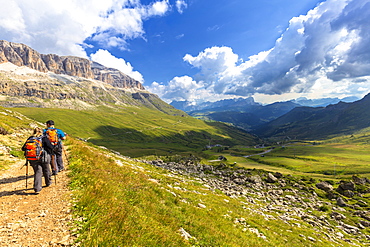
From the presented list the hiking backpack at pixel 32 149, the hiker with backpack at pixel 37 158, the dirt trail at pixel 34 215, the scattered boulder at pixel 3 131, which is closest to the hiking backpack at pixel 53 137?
the hiker with backpack at pixel 37 158

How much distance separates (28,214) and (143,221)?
5551 mm

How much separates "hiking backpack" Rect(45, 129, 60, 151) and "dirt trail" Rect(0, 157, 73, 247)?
3282 millimetres

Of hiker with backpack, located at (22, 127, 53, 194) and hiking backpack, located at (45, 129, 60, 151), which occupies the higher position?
hiking backpack, located at (45, 129, 60, 151)

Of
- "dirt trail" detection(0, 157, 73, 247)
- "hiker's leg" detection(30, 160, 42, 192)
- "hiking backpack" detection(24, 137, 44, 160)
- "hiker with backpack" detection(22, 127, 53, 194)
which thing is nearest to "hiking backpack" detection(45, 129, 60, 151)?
"hiker with backpack" detection(22, 127, 53, 194)

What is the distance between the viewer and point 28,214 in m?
8.17

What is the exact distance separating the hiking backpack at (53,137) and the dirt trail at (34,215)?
3.28 meters

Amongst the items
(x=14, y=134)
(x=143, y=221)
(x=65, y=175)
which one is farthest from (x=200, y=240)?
(x=14, y=134)

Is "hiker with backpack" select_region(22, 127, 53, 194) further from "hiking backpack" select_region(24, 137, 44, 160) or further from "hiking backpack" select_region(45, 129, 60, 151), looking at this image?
"hiking backpack" select_region(45, 129, 60, 151)

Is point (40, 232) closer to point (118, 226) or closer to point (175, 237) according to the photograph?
point (118, 226)

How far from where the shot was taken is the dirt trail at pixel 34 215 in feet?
20.9

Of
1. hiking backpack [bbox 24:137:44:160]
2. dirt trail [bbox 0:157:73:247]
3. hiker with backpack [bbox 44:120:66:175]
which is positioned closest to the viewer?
dirt trail [bbox 0:157:73:247]

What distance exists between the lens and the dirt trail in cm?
637

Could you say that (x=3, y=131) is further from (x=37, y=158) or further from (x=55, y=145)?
(x=37, y=158)

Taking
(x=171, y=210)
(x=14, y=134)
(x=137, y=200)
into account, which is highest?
(x=14, y=134)
